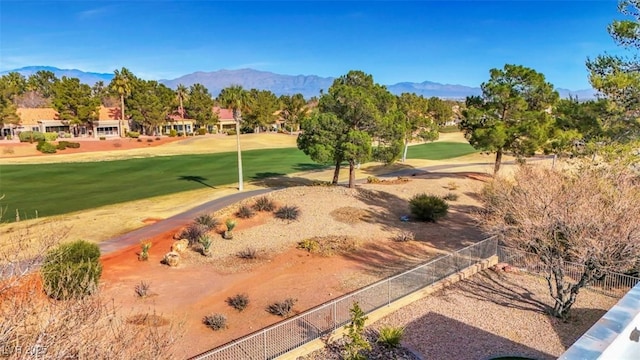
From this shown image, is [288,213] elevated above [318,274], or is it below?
above

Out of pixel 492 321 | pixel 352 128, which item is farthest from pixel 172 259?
pixel 352 128

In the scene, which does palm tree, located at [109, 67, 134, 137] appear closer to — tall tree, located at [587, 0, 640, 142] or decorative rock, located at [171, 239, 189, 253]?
decorative rock, located at [171, 239, 189, 253]

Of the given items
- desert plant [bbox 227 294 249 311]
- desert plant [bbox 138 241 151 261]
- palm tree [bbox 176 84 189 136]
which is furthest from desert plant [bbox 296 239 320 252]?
palm tree [bbox 176 84 189 136]

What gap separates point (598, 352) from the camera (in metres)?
5.59

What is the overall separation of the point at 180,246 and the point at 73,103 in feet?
248

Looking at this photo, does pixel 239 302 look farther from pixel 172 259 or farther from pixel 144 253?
pixel 144 253

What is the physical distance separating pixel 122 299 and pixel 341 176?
3304cm

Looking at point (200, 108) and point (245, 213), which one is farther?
point (200, 108)

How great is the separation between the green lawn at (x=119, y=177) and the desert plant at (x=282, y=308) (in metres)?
20.4

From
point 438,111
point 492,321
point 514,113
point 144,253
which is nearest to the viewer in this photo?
point 492,321

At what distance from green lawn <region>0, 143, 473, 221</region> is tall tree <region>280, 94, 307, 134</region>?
36.6 metres

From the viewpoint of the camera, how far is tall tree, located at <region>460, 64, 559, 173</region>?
1359 inches

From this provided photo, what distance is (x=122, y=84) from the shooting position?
87.9 meters

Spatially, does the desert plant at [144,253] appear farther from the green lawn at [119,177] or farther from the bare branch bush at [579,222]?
the bare branch bush at [579,222]
